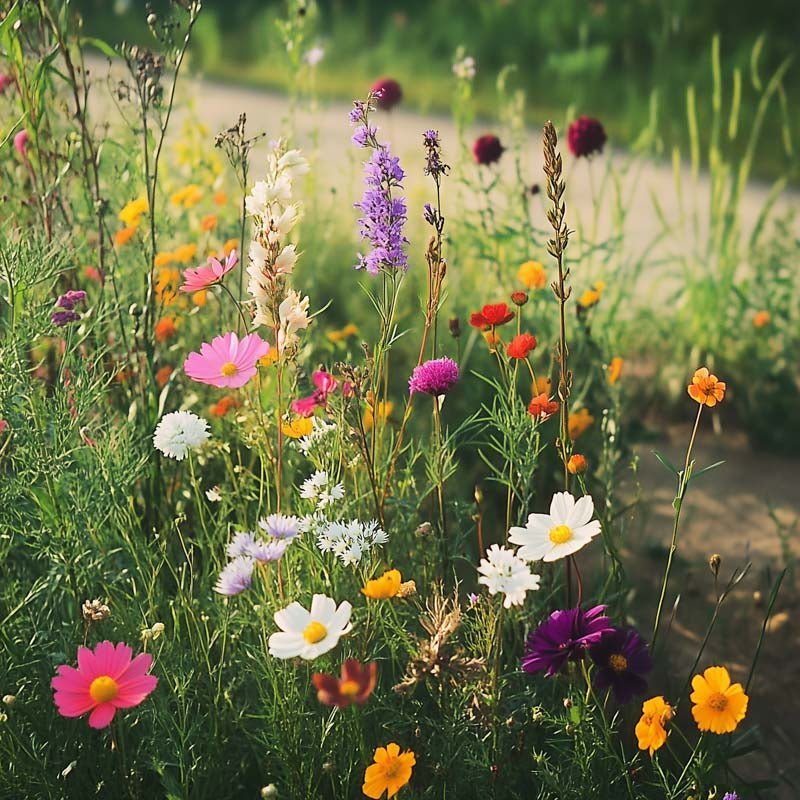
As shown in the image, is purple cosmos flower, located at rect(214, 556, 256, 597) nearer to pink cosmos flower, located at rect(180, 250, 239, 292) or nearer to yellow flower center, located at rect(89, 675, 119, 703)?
yellow flower center, located at rect(89, 675, 119, 703)

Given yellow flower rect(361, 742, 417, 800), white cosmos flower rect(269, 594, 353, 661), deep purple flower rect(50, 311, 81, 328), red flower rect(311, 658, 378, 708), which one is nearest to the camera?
red flower rect(311, 658, 378, 708)

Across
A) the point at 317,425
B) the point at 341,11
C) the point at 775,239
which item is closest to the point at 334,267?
the point at 775,239

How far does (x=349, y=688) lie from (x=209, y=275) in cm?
→ 81

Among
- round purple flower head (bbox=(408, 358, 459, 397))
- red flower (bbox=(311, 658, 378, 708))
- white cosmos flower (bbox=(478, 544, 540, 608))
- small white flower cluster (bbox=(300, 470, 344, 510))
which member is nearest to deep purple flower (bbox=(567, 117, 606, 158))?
round purple flower head (bbox=(408, 358, 459, 397))

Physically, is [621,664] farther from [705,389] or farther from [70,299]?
[70,299]

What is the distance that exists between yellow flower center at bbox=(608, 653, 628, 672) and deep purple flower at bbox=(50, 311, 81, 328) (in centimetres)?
105

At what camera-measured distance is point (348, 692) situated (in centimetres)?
118

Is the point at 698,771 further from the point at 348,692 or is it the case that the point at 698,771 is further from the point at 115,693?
the point at 115,693

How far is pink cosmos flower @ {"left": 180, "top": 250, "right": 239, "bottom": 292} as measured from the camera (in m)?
1.72

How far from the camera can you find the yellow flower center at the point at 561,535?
155 centimetres

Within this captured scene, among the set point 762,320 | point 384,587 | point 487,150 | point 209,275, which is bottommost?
point 762,320

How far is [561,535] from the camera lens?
5.09 ft

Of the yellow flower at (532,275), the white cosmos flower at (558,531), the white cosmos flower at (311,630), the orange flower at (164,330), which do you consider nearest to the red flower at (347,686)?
the white cosmos flower at (311,630)

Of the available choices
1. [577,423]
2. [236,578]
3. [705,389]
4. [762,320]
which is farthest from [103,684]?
[762,320]
